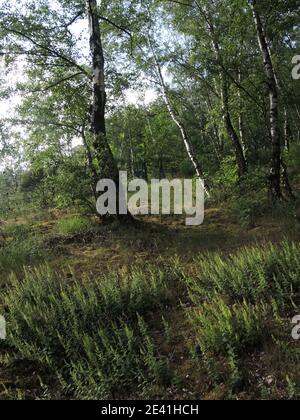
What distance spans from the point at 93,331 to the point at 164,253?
3.27 meters

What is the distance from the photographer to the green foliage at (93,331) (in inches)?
170

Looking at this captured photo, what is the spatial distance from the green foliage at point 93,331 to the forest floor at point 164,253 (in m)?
0.26

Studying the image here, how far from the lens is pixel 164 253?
27.3 ft

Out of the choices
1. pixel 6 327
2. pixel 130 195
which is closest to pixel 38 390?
pixel 6 327

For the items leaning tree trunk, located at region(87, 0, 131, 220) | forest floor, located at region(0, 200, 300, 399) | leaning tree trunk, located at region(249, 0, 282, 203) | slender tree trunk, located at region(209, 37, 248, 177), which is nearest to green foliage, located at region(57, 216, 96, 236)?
forest floor, located at region(0, 200, 300, 399)

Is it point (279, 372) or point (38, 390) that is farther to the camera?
point (38, 390)

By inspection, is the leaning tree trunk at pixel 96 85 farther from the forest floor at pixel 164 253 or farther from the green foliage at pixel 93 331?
the green foliage at pixel 93 331

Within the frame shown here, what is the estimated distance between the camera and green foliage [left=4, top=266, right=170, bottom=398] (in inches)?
170

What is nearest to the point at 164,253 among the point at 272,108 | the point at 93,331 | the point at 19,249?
the point at 93,331

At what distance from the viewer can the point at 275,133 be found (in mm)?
10531

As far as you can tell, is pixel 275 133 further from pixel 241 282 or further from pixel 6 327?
pixel 6 327

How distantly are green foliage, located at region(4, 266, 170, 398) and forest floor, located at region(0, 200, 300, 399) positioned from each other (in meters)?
0.26

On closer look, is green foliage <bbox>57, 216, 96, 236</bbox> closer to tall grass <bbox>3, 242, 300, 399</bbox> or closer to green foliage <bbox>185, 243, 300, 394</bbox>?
tall grass <bbox>3, 242, 300, 399</bbox>
